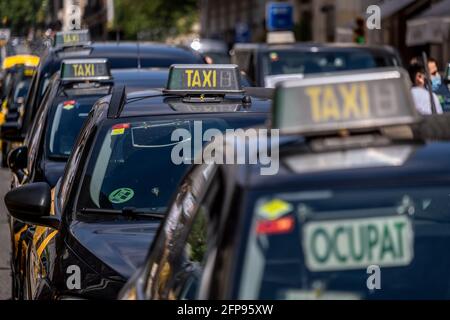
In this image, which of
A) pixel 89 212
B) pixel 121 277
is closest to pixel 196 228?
pixel 121 277

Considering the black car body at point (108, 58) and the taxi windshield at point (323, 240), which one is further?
the black car body at point (108, 58)

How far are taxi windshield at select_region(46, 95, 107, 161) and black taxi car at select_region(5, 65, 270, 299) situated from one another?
2517 mm

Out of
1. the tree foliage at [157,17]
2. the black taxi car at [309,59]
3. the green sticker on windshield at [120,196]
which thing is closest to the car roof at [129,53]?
the black taxi car at [309,59]

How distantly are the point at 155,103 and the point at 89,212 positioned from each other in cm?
79

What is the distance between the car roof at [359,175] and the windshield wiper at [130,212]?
2421mm

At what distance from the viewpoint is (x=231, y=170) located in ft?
11.3

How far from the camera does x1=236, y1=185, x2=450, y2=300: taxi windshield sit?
3.21 m

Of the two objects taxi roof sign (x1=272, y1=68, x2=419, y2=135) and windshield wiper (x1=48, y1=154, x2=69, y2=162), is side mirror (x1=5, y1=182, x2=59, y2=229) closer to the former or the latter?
taxi roof sign (x1=272, y1=68, x2=419, y2=135)

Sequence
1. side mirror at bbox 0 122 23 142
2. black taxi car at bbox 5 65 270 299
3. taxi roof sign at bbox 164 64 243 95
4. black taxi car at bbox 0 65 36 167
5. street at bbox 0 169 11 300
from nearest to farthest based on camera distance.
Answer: black taxi car at bbox 5 65 270 299 < taxi roof sign at bbox 164 64 243 95 < street at bbox 0 169 11 300 < side mirror at bbox 0 122 23 142 < black taxi car at bbox 0 65 36 167

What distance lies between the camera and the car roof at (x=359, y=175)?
10.6 ft

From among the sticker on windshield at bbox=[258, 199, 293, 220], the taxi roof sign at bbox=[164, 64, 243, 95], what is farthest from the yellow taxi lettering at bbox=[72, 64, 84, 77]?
the sticker on windshield at bbox=[258, 199, 293, 220]

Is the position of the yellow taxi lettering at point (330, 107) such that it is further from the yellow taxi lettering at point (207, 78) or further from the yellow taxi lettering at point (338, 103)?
the yellow taxi lettering at point (207, 78)

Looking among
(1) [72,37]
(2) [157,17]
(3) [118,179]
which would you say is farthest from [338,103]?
(2) [157,17]
